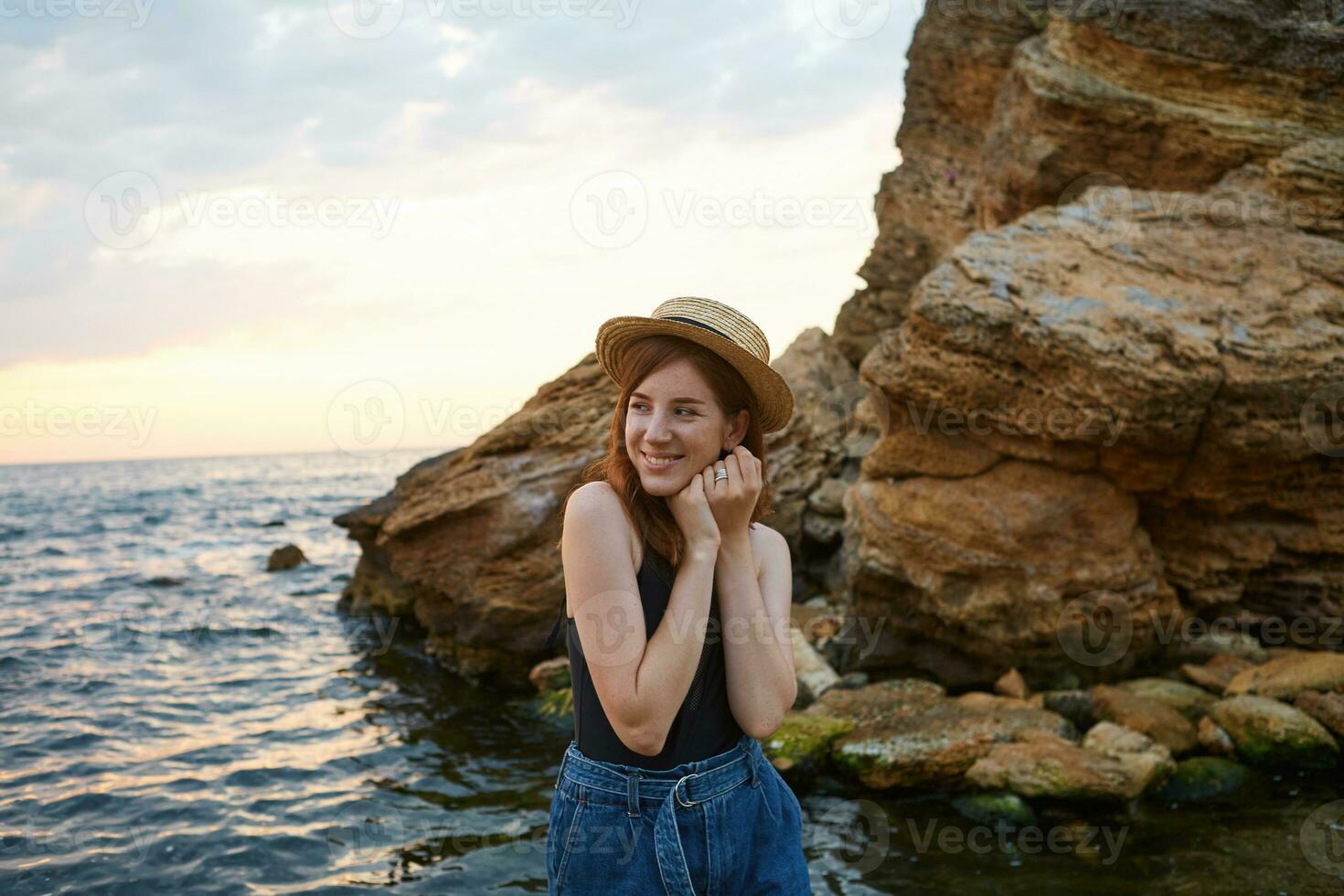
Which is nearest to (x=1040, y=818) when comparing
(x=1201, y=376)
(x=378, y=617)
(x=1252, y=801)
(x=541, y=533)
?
(x=1252, y=801)

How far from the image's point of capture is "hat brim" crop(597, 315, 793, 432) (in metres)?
2.62

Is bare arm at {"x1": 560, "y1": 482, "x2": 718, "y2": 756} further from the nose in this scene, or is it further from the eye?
the eye

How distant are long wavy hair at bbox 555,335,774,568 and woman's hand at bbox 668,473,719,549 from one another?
0.23 ft

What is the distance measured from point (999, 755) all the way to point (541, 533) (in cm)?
576

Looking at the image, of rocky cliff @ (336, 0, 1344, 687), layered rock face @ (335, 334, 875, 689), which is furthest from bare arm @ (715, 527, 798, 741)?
layered rock face @ (335, 334, 875, 689)

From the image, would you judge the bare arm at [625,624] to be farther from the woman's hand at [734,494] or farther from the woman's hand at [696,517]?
the woman's hand at [734,494]

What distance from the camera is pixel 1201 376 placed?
821 centimetres

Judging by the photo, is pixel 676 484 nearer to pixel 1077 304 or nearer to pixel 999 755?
pixel 999 755

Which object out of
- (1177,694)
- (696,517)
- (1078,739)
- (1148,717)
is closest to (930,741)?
(1078,739)

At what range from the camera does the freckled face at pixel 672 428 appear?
2635 mm

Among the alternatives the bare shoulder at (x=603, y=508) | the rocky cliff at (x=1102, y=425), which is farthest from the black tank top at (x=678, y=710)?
the rocky cliff at (x=1102, y=425)

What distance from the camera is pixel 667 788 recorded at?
2.46 m

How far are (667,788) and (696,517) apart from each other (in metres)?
0.71

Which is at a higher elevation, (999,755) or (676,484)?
(676,484)
